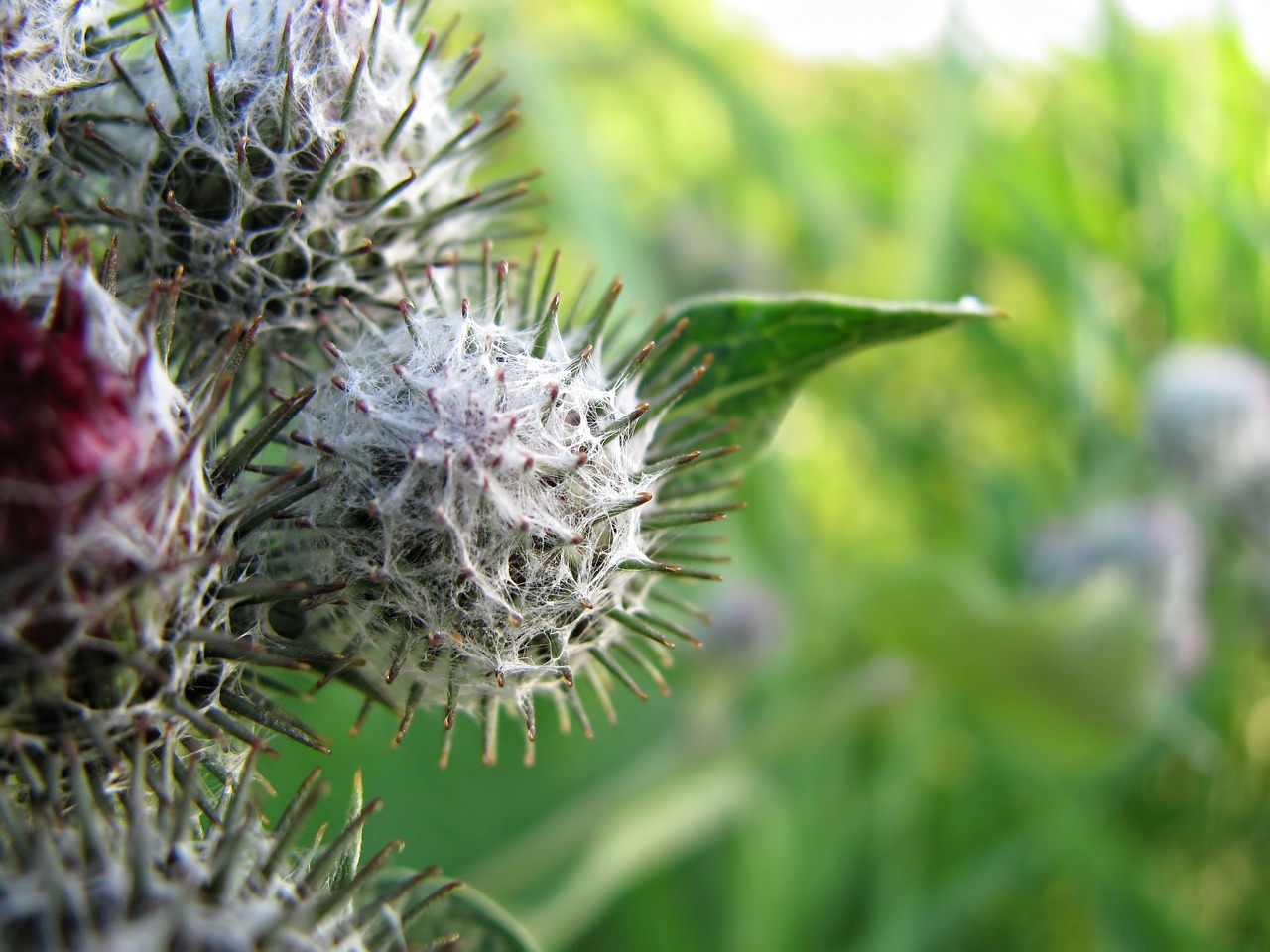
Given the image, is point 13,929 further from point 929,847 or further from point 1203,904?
point 1203,904

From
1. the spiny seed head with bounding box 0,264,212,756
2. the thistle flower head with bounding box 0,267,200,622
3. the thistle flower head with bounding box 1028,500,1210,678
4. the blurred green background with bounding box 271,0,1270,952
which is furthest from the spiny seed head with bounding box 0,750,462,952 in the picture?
the thistle flower head with bounding box 1028,500,1210,678

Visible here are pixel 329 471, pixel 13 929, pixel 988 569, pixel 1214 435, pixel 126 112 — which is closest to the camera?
pixel 13 929

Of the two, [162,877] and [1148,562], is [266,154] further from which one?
[1148,562]

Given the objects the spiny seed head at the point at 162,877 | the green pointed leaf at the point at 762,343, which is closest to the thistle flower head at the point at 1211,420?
the green pointed leaf at the point at 762,343

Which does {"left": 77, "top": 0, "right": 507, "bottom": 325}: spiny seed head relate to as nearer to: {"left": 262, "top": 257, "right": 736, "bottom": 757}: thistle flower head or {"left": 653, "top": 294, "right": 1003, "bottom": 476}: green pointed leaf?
{"left": 262, "top": 257, "right": 736, "bottom": 757}: thistle flower head

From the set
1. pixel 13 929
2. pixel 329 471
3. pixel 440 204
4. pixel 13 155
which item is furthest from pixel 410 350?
pixel 13 929

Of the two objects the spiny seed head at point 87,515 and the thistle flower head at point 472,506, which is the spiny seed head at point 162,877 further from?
the thistle flower head at point 472,506

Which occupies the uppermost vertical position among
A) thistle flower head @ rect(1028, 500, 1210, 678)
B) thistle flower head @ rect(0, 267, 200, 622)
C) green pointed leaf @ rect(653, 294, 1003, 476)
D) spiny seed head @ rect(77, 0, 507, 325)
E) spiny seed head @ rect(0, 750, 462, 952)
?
spiny seed head @ rect(77, 0, 507, 325)
